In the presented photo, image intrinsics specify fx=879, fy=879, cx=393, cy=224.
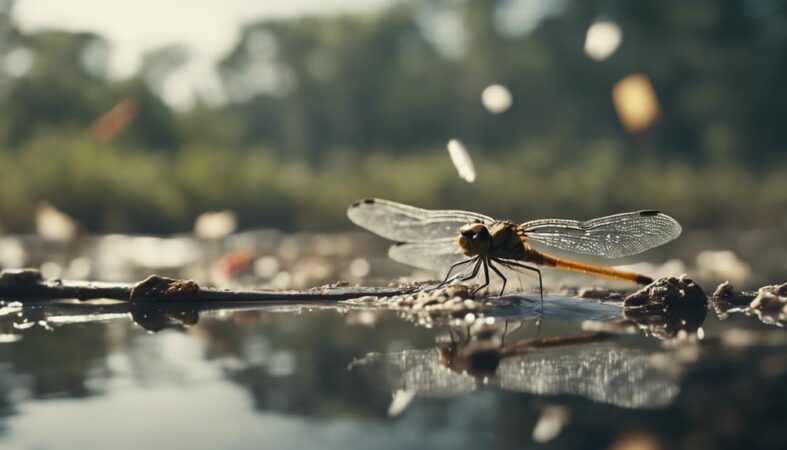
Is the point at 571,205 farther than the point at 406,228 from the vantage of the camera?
Yes

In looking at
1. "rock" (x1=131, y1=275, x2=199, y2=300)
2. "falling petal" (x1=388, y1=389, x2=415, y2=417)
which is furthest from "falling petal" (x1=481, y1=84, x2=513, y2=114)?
"falling petal" (x1=388, y1=389, x2=415, y2=417)

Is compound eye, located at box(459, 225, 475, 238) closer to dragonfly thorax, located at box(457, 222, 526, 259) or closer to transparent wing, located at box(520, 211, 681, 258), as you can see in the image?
dragonfly thorax, located at box(457, 222, 526, 259)

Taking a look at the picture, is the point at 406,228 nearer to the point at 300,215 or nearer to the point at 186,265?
the point at 186,265

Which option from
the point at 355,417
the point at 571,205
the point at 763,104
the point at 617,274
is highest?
the point at 763,104

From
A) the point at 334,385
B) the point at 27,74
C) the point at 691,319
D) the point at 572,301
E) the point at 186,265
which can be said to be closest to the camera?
the point at 334,385

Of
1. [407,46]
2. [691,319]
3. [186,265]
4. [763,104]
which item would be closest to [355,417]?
[691,319]

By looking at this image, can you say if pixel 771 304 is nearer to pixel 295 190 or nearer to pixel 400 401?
pixel 400 401
